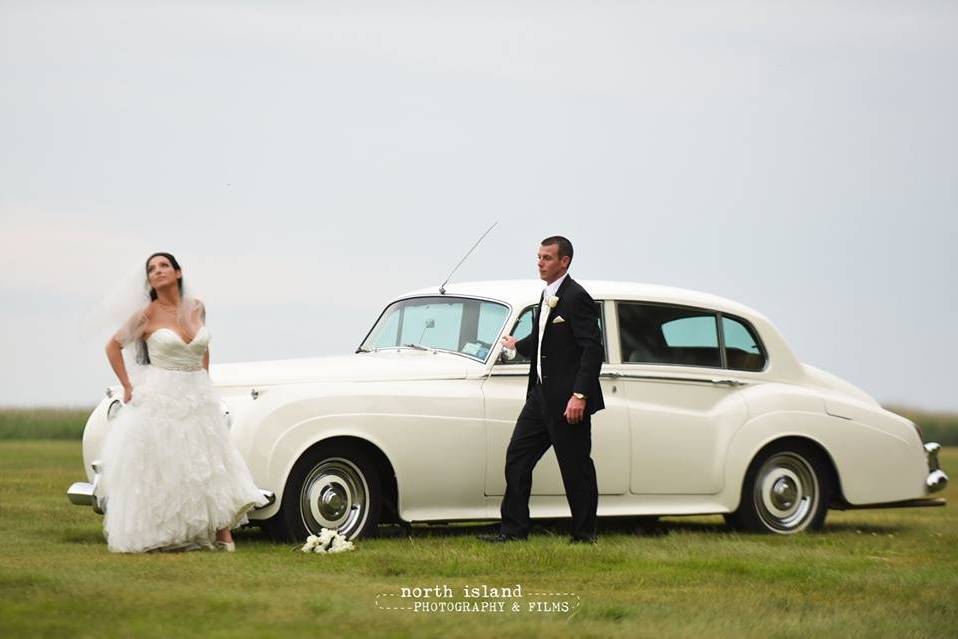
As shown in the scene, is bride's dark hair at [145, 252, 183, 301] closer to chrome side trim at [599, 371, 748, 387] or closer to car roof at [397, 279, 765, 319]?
car roof at [397, 279, 765, 319]

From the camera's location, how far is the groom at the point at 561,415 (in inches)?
407

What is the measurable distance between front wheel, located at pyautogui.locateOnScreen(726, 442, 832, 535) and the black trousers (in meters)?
1.89

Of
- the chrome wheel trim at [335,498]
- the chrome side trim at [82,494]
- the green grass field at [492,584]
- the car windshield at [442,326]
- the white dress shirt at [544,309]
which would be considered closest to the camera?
the green grass field at [492,584]

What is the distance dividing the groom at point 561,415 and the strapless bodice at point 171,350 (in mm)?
2316

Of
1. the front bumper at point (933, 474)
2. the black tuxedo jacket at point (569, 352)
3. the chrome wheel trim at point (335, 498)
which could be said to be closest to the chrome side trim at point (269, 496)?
the chrome wheel trim at point (335, 498)

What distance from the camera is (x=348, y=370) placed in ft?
34.7

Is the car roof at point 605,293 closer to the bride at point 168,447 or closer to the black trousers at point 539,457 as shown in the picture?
the black trousers at point 539,457

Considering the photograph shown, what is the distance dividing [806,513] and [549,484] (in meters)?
2.47

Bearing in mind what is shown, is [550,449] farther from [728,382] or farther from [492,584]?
[492,584]

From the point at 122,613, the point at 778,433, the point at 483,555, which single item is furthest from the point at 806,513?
the point at 122,613

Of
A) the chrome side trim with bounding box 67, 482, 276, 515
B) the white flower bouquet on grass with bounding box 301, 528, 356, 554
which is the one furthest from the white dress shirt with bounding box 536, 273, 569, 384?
the chrome side trim with bounding box 67, 482, 276, 515

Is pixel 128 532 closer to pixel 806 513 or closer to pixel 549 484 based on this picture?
pixel 549 484

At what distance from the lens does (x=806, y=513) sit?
12.1m

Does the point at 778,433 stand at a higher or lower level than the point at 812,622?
higher
